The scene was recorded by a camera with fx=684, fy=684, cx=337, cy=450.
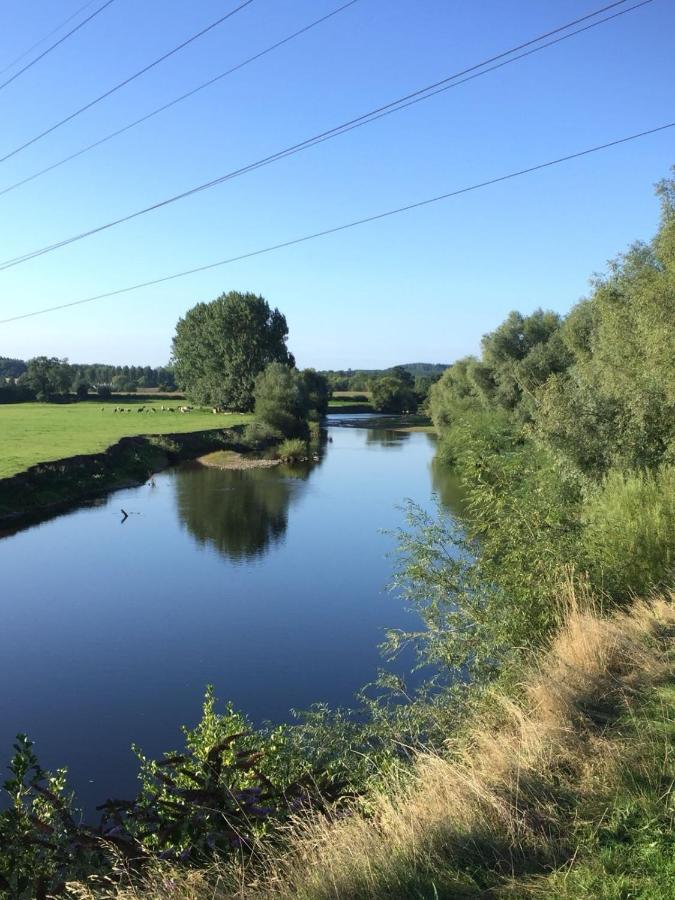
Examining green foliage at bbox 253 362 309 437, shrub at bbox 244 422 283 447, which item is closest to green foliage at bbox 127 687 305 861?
shrub at bbox 244 422 283 447

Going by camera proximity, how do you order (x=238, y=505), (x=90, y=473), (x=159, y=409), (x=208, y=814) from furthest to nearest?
1. (x=159, y=409)
2. (x=90, y=473)
3. (x=238, y=505)
4. (x=208, y=814)

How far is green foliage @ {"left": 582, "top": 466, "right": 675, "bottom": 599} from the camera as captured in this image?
346 inches

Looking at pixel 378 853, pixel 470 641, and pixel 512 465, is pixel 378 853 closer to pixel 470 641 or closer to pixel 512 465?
pixel 470 641

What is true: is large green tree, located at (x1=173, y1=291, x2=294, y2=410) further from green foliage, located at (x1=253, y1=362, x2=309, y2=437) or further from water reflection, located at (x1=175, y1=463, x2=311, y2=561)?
water reflection, located at (x1=175, y1=463, x2=311, y2=561)

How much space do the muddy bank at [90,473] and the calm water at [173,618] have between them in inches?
61.5

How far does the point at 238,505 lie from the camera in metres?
28.7

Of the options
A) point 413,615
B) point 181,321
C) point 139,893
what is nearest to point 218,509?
point 413,615

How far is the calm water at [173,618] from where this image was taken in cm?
1025

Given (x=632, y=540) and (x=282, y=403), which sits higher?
(x=282, y=403)

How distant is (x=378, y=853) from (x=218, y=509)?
24842 millimetres

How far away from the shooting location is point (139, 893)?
338cm

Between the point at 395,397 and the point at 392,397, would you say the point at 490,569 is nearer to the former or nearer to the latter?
the point at 392,397

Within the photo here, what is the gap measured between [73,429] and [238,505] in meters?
23.0

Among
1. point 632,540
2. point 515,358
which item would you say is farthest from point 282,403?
point 632,540
